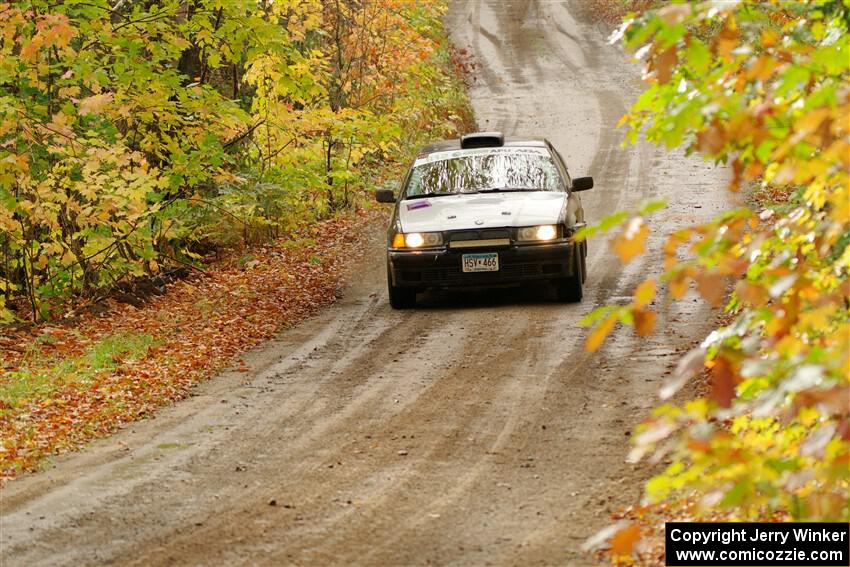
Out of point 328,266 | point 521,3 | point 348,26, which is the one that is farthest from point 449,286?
point 521,3

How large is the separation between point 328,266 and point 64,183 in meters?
4.57

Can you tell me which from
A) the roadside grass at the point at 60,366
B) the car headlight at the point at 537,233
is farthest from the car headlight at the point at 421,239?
the roadside grass at the point at 60,366

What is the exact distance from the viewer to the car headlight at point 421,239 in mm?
12359

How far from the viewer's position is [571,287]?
1259 centimetres

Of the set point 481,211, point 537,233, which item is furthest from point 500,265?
point 481,211

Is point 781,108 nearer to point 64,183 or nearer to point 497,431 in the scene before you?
point 497,431

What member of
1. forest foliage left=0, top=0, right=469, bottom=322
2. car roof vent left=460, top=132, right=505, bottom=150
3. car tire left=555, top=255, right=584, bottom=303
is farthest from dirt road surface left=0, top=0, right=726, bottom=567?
forest foliage left=0, top=0, right=469, bottom=322

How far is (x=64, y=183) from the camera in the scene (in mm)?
12945

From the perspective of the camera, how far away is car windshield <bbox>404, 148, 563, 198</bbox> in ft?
43.6

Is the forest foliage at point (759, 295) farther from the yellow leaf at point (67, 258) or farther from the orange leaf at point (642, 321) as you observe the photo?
the yellow leaf at point (67, 258)

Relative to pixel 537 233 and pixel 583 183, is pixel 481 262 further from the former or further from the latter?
pixel 583 183

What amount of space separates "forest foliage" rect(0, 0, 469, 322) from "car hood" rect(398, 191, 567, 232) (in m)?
2.93

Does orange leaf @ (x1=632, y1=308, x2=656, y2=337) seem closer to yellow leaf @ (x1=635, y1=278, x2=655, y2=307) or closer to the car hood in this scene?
yellow leaf @ (x1=635, y1=278, x2=655, y2=307)

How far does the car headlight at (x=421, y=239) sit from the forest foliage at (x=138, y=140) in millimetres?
3089
